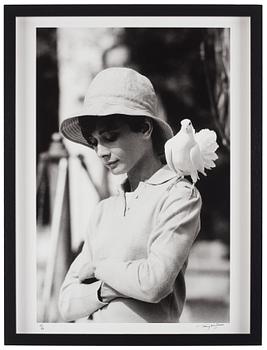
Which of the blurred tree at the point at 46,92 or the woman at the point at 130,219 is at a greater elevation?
the blurred tree at the point at 46,92

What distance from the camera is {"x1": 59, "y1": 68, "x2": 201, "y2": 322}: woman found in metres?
1.44

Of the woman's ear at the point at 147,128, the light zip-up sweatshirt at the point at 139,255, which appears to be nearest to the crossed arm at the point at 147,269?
the light zip-up sweatshirt at the point at 139,255

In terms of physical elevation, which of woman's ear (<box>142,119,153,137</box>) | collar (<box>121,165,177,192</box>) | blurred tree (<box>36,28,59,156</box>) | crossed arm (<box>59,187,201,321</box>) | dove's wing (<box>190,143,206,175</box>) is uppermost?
blurred tree (<box>36,28,59,156</box>)

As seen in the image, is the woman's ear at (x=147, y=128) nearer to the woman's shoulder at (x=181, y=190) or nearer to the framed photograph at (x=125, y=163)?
the framed photograph at (x=125, y=163)

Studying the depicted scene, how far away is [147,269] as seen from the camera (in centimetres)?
142

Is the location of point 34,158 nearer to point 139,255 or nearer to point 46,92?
point 46,92

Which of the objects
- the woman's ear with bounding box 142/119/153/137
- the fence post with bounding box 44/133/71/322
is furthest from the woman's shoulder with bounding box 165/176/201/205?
the fence post with bounding box 44/133/71/322

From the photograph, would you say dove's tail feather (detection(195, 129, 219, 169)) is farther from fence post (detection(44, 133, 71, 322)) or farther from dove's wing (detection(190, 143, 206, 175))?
fence post (detection(44, 133, 71, 322))

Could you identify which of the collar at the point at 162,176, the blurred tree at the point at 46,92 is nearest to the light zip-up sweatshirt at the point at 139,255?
the collar at the point at 162,176

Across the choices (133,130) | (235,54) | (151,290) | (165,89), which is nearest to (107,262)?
(151,290)

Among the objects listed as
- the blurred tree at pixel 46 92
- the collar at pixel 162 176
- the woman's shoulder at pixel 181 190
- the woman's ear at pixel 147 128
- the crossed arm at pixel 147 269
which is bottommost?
the crossed arm at pixel 147 269

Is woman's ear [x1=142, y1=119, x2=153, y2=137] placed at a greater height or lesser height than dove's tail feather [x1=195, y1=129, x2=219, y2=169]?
greater

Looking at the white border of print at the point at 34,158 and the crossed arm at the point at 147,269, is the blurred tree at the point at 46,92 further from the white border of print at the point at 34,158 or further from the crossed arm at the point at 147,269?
the crossed arm at the point at 147,269

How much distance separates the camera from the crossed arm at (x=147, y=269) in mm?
1431
